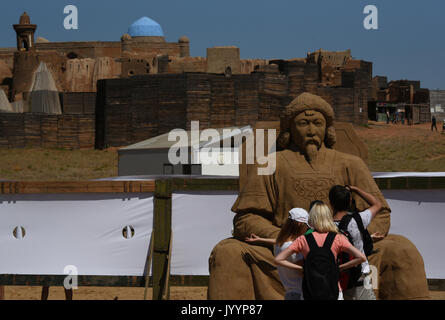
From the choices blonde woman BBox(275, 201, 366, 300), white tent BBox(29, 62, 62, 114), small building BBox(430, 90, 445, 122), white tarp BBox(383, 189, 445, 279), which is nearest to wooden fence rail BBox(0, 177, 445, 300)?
white tarp BBox(383, 189, 445, 279)

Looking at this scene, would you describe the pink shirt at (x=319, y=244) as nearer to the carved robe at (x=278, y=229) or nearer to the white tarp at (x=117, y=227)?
the carved robe at (x=278, y=229)

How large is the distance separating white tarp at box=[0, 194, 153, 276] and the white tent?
154ft

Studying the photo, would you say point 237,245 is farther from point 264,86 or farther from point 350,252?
point 264,86

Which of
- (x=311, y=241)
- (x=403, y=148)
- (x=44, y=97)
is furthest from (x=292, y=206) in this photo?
(x=44, y=97)

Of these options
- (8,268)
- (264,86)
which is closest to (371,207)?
(8,268)

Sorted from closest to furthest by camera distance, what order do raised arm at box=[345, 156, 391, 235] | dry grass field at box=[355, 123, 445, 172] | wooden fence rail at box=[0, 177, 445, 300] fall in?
1. raised arm at box=[345, 156, 391, 235]
2. wooden fence rail at box=[0, 177, 445, 300]
3. dry grass field at box=[355, 123, 445, 172]

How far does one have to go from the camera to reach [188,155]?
19000mm

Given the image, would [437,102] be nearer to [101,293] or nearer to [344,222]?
[101,293]

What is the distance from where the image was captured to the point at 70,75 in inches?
2719

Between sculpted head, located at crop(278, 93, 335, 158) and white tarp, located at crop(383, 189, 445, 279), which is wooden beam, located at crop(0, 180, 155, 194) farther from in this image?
white tarp, located at crop(383, 189, 445, 279)

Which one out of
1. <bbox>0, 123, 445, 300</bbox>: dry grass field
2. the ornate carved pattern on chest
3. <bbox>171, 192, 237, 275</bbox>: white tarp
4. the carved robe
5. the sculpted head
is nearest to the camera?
the carved robe

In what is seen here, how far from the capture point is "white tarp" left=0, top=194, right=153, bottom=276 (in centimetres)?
898

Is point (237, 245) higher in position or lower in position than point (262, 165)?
lower

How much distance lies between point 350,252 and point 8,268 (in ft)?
16.5
